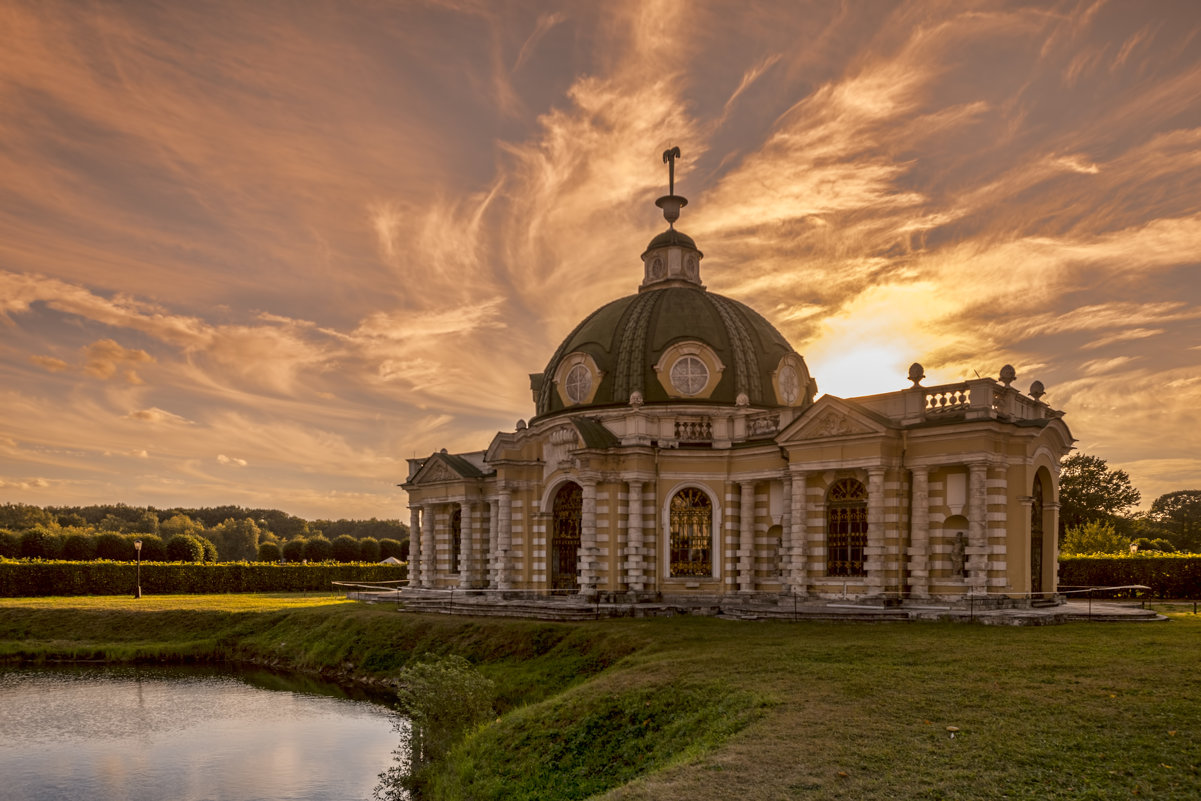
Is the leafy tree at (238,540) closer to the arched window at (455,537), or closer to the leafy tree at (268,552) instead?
the leafy tree at (268,552)

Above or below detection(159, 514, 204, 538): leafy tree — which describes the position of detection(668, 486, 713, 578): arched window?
above

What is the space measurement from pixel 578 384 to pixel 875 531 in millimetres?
16045

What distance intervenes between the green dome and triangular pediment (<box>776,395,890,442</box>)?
6366 millimetres

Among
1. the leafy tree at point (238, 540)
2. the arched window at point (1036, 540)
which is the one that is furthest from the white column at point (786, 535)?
the leafy tree at point (238, 540)

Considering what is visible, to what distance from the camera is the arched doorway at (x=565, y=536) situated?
1510 inches

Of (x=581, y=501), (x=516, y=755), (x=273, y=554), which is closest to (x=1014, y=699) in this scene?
(x=516, y=755)

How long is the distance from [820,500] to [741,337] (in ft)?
35.5

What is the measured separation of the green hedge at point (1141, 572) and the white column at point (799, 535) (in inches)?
678

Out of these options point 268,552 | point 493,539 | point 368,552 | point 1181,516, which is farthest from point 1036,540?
point 1181,516

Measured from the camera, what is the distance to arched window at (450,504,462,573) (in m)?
46.5

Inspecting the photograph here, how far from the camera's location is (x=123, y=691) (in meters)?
31.0

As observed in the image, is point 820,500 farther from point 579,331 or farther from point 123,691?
point 123,691

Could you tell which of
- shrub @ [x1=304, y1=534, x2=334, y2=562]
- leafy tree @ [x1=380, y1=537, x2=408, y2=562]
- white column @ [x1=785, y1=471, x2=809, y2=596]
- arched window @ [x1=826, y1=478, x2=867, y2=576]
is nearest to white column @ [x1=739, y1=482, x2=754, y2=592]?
white column @ [x1=785, y1=471, x2=809, y2=596]

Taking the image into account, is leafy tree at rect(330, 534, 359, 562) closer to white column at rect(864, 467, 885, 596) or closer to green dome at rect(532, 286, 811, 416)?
green dome at rect(532, 286, 811, 416)
